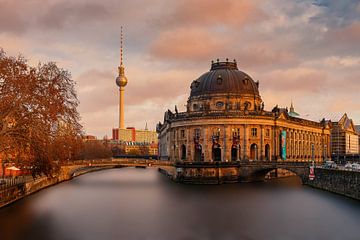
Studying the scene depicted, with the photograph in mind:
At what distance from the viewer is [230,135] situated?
296ft

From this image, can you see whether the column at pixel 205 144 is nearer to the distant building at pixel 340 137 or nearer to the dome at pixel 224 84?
the dome at pixel 224 84

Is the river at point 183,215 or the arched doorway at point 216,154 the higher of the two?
the arched doorway at point 216,154

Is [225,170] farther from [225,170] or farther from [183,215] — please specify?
[183,215]

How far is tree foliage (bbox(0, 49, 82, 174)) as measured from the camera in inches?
1786

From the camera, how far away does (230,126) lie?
90062mm

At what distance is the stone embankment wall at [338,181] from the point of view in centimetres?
5340

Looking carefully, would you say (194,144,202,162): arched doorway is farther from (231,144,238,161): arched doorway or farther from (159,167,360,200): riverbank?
(159,167,360,200): riverbank

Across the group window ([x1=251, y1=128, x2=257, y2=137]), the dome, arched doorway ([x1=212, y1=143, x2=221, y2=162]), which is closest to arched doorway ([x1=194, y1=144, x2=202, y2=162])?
arched doorway ([x1=212, y1=143, x2=221, y2=162])

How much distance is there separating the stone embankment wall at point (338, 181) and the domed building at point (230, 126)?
22.7m

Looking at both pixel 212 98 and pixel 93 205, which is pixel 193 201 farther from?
pixel 212 98

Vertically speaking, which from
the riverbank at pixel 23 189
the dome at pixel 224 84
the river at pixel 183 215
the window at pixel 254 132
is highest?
the dome at pixel 224 84

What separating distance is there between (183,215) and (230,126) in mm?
46900

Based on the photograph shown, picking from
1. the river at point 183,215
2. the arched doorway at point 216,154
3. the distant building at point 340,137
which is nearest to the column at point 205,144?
the arched doorway at point 216,154

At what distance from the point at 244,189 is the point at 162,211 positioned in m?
23.5
